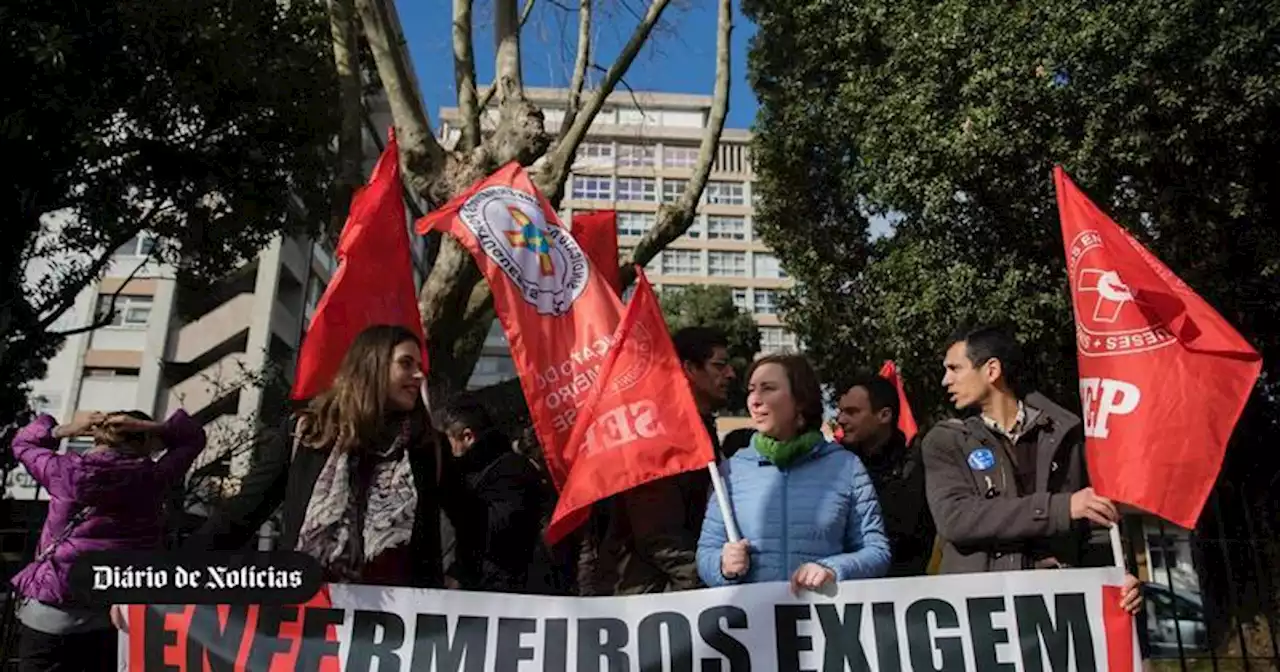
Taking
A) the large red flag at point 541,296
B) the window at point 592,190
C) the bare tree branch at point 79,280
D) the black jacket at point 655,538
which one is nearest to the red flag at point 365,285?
the large red flag at point 541,296

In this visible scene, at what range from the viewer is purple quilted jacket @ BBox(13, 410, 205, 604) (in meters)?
3.55

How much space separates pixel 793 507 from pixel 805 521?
57 mm

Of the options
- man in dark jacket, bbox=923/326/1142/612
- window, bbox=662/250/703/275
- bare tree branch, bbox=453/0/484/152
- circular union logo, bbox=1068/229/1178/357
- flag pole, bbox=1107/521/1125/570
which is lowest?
flag pole, bbox=1107/521/1125/570

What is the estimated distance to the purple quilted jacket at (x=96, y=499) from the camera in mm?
3549

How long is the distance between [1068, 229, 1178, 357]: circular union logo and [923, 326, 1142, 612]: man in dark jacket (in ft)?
0.86

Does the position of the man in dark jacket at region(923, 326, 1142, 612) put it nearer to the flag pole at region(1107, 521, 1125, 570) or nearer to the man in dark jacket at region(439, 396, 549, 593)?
the flag pole at region(1107, 521, 1125, 570)

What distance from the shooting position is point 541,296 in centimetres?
426

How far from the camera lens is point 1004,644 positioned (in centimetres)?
294

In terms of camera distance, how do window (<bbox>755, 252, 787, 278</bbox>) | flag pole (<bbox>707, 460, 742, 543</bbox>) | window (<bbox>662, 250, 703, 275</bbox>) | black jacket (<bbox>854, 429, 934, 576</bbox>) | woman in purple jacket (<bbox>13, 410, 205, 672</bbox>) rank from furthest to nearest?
window (<bbox>755, 252, 787, 278</bbox>) < window (<bbox>662, 250, 703, 275</bbox>) < black jacket (<bbox>854, 429, 934, 576</bbox>) < woman in purple jacket (<bbox>13, 410, 205, 672</bbox>) < flag pole (<bbox>707, 460, 742, 543</bbox>)

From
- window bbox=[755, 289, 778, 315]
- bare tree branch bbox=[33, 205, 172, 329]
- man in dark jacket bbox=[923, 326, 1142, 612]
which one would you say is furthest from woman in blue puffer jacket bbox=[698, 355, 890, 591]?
window bbox=[755, 289, 778, 315]

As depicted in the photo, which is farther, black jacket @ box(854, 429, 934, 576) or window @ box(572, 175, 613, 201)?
window @ box(572, 175, 613, 201)

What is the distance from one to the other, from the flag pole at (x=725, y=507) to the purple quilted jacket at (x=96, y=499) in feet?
6.74

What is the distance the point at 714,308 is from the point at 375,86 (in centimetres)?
2501

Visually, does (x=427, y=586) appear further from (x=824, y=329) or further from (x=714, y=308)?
(x=714, y=308)
